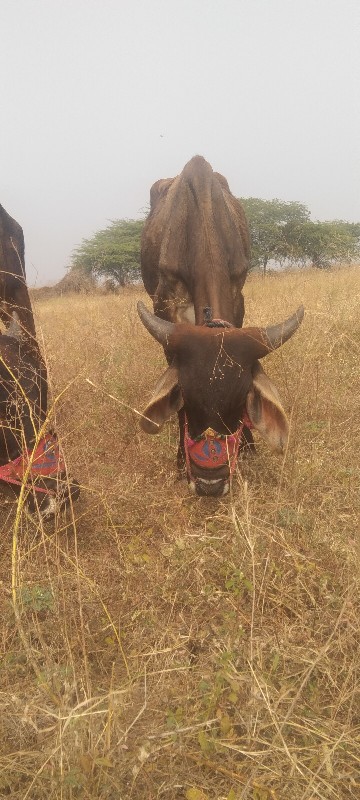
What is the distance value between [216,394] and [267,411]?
1.18ft

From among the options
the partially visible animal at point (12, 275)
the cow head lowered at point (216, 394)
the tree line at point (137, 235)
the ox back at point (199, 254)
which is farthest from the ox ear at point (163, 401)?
the tree line at point (137, 235)

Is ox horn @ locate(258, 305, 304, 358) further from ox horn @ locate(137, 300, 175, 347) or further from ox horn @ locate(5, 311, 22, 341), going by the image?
ox horn @ locate(5, 311, 22, 341)

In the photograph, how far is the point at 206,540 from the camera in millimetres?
3105

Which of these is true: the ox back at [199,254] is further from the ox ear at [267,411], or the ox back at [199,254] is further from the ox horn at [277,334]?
the ox ear at [267,411]

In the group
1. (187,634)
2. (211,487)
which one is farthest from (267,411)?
(187,634)

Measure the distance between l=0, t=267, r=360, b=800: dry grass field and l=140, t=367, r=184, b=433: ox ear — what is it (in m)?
0.50

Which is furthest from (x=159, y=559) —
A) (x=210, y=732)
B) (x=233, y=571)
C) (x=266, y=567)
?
(x=210, y=732)

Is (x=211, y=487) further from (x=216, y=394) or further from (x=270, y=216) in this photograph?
(x=270, y=216)

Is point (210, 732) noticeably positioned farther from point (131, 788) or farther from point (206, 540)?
point (206, 540)

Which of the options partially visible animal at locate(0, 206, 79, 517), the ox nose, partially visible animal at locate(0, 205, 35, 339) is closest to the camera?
partially visible animal at locate(0, 206, 79, 517)

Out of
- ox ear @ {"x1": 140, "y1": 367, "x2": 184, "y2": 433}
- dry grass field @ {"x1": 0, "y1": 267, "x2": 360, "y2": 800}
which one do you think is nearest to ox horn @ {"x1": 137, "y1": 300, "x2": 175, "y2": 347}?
ox ear @ {"x1": 140, "y1": 367, "x2": 184, "y2": 433}

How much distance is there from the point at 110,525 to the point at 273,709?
69.9 inches

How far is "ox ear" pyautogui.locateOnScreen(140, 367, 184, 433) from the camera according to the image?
3.30 meters

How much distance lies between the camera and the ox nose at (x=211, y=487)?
3514 mm
